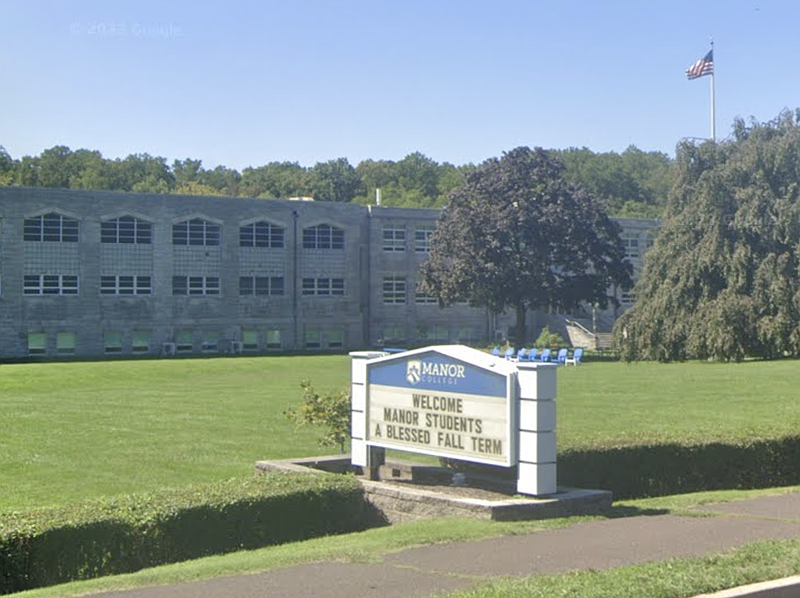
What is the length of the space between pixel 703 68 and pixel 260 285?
28863mm

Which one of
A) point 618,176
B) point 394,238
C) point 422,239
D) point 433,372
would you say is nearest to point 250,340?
point 394,238

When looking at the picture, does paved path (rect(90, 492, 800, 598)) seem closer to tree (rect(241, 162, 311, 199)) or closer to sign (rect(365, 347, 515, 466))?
sign (rect(365, 347, 515, 466))

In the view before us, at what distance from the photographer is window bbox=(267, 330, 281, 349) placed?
67.8 metres

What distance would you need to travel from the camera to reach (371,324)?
71500mm

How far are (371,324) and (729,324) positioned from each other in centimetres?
2942

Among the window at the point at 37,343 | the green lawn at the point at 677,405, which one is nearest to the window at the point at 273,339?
the window at the point at 37,343

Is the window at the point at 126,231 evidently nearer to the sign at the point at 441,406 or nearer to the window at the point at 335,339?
the window at the point at 335,339

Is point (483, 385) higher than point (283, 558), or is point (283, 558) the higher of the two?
point (483, 385)

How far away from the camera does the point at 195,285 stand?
215 feet

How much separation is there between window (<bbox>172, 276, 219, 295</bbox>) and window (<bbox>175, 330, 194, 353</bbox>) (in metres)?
2.36

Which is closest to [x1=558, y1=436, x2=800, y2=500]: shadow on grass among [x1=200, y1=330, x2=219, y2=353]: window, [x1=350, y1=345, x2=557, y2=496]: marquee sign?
[x1=350, y1=345, x2=557, y2=496]: marquee sign

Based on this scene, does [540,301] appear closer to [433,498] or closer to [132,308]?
[132,308]

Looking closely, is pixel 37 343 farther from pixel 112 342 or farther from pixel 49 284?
pixel 112 342

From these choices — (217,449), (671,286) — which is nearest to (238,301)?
(671,286)
